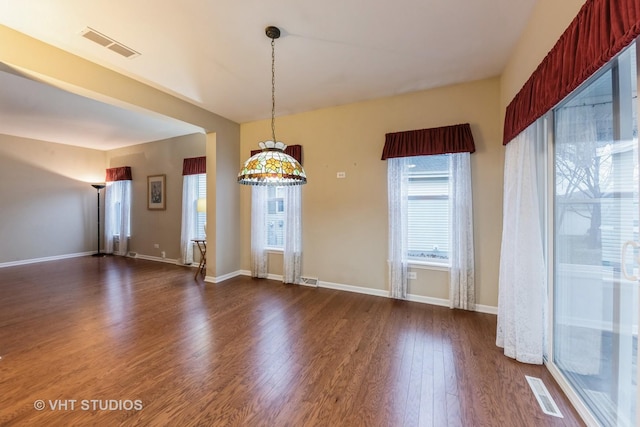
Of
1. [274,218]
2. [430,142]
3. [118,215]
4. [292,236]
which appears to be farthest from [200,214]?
[430,142]

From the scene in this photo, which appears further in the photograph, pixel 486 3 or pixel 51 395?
pixel 486 3

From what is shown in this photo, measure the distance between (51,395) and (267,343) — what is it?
155cm

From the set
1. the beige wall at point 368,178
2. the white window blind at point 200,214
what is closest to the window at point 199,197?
the white window blind at point 200,214

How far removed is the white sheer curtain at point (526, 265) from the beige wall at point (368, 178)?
39.0 inches

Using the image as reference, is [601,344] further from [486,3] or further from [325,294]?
[325,294]

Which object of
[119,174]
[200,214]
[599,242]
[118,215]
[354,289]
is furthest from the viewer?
[118,215]

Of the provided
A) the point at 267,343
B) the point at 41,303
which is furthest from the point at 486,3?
the point at 41,303

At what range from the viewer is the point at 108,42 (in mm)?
2447

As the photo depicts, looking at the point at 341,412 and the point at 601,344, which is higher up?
the point at 601,344

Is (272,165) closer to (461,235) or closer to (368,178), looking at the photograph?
(368,178)

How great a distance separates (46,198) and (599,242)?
379 inches

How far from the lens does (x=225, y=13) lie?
208 cm

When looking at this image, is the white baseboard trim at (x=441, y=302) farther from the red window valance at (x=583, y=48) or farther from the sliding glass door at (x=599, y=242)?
the red window valance at (x=583, y=48)

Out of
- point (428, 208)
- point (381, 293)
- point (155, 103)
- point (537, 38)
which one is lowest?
point (381, 293)
